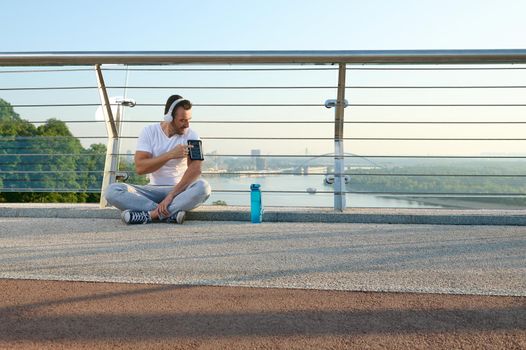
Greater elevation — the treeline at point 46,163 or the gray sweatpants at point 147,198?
the treeline at point 46,163

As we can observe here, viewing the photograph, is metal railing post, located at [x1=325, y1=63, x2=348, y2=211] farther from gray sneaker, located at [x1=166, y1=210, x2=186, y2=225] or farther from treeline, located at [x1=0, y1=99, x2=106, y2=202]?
treeline, located at [x1=0, y1=99, x2=106, y2=202]

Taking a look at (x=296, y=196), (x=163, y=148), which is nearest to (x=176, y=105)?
(x=163, y=148)

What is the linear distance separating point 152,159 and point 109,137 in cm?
52

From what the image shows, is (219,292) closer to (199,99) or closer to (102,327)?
(102,327)

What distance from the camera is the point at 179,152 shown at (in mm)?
3213

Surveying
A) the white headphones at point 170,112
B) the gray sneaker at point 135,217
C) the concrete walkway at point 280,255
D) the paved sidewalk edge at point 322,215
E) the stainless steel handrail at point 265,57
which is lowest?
the concrete walkway at point 280,255

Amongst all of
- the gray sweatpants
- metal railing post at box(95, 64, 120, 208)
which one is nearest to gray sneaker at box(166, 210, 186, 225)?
the gray sweatpants

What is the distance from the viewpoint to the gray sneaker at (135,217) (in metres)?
3.01

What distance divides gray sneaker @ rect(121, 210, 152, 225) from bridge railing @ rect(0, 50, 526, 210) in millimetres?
569

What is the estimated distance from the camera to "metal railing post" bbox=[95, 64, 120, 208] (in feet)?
11.6

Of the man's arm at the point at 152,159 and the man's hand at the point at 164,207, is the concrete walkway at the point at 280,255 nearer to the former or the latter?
the man's hand at the point at 164,207

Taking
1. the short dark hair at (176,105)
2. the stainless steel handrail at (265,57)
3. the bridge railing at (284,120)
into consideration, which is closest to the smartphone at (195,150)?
the short dark hair at (176,105)

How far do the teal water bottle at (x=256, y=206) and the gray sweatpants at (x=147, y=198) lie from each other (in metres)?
0.29

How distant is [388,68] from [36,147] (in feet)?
8.89
